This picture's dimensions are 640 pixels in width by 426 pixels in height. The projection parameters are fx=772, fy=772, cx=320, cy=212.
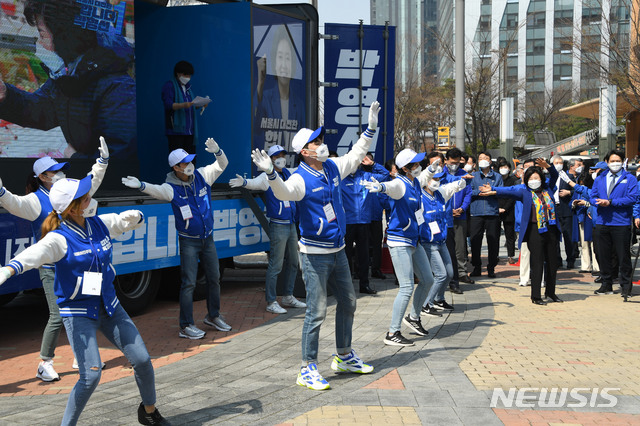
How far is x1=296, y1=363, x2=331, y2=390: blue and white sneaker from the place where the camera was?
6273 mm

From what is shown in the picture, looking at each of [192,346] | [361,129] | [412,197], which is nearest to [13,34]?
[192,346]

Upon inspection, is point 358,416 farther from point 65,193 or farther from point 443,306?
point 443,306

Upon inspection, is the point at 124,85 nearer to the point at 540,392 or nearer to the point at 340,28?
the point at 340,28

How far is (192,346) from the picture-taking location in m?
8.02

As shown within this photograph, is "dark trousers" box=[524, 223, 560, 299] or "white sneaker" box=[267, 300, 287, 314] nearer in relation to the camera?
"white sneaker" box=[267, 300, 287, 314]

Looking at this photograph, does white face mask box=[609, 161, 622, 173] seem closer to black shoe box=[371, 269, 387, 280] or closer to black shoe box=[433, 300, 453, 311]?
black shoe box=[433, 300, 453, 311]

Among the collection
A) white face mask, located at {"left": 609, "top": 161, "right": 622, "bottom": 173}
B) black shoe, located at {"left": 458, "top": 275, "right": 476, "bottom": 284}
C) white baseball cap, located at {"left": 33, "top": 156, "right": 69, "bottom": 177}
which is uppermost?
white baseball cap, located at {"left": 33, "top": 156, "right": 69, "bottom": 177}

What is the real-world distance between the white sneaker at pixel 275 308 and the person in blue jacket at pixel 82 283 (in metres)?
4.56

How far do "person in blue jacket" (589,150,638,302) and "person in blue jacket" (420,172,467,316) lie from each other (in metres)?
2.73

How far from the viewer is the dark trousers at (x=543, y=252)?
411 inches

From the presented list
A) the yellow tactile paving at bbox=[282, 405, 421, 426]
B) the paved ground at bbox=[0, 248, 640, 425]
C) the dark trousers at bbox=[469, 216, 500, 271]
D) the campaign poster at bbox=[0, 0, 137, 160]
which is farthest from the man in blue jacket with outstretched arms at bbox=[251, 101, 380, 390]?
the dark trousers at bbox=[469, 216, 500, 271]

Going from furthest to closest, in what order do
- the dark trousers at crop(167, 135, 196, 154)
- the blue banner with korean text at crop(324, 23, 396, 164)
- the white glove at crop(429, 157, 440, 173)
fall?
the blue banner with korean text at crop(324, 23, 396, 164), the dark trousers at crop(167, 135, 196, 154), the white glove at crop(429, 157, 440, 173)

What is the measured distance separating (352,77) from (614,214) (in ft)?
16.0

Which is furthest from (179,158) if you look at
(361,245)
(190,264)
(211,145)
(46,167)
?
(361,245)
